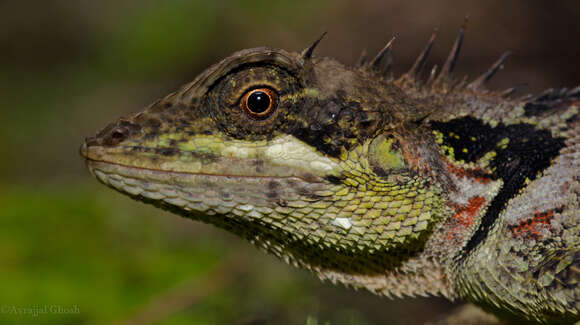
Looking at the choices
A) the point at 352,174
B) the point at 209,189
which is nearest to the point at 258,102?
the point at 209,189

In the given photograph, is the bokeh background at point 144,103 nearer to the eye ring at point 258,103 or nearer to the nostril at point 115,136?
the nostril at point 115,136

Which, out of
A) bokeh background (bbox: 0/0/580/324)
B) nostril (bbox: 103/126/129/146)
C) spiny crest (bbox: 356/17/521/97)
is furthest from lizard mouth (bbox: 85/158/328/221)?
bokeh background (bbox: 0/0/580/324)

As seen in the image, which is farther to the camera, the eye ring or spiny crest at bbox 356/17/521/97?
spiny crest at bbox 356/17/521/97

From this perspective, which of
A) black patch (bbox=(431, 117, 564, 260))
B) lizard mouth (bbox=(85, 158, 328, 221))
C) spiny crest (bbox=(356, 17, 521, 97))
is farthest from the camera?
spiny crest (bbox=(356, 17, 521, 97))

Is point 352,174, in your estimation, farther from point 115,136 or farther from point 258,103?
point 115,136

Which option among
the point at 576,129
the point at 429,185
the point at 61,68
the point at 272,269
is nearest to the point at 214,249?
the point at 272,269

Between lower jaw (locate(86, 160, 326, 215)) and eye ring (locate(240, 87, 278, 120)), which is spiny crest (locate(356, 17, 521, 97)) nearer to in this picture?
eye ring (locate(240, 87, 278, 120))

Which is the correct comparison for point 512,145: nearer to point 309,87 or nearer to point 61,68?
point 309,87

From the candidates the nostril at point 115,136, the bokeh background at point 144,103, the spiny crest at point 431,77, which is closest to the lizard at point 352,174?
the nostril at point 115,136
